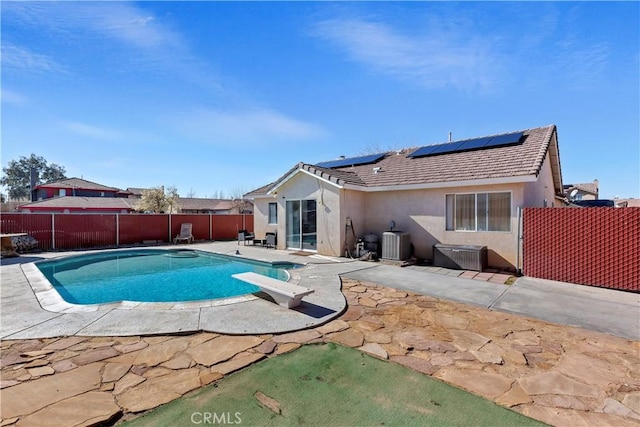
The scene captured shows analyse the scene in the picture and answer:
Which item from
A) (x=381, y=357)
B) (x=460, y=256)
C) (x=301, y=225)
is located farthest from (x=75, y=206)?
(x=381, y=357)

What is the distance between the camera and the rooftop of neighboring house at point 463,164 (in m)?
10.5

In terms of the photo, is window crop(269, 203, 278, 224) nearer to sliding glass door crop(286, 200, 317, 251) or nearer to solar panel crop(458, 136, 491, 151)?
sliding glass door crop(286, 200, 317, 251)

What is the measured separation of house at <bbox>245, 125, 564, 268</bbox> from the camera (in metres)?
10.5

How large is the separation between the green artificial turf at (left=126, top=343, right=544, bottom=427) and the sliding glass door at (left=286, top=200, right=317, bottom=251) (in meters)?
10.6

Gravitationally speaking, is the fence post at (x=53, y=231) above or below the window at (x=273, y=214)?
below

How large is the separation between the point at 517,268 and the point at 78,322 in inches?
492

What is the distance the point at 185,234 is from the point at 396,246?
16220 millimetres

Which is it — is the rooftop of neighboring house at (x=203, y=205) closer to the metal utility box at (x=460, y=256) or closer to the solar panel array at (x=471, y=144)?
the solar panel array at (x=471, y=144)

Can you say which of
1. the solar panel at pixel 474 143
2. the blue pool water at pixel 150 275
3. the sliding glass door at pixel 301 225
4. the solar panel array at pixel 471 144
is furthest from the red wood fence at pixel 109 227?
the solar panel at pixel 474 143

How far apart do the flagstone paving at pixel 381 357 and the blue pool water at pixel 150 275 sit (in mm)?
3846

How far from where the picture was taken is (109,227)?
18.6m

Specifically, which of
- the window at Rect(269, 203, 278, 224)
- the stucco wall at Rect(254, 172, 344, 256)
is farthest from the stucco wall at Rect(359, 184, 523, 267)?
the window at Rect(269, 203, 278, 224)

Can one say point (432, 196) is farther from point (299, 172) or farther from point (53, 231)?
point (53, 231)

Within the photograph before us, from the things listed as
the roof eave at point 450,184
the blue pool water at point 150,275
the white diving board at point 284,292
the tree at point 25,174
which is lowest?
the blue pool water at point 150,275
